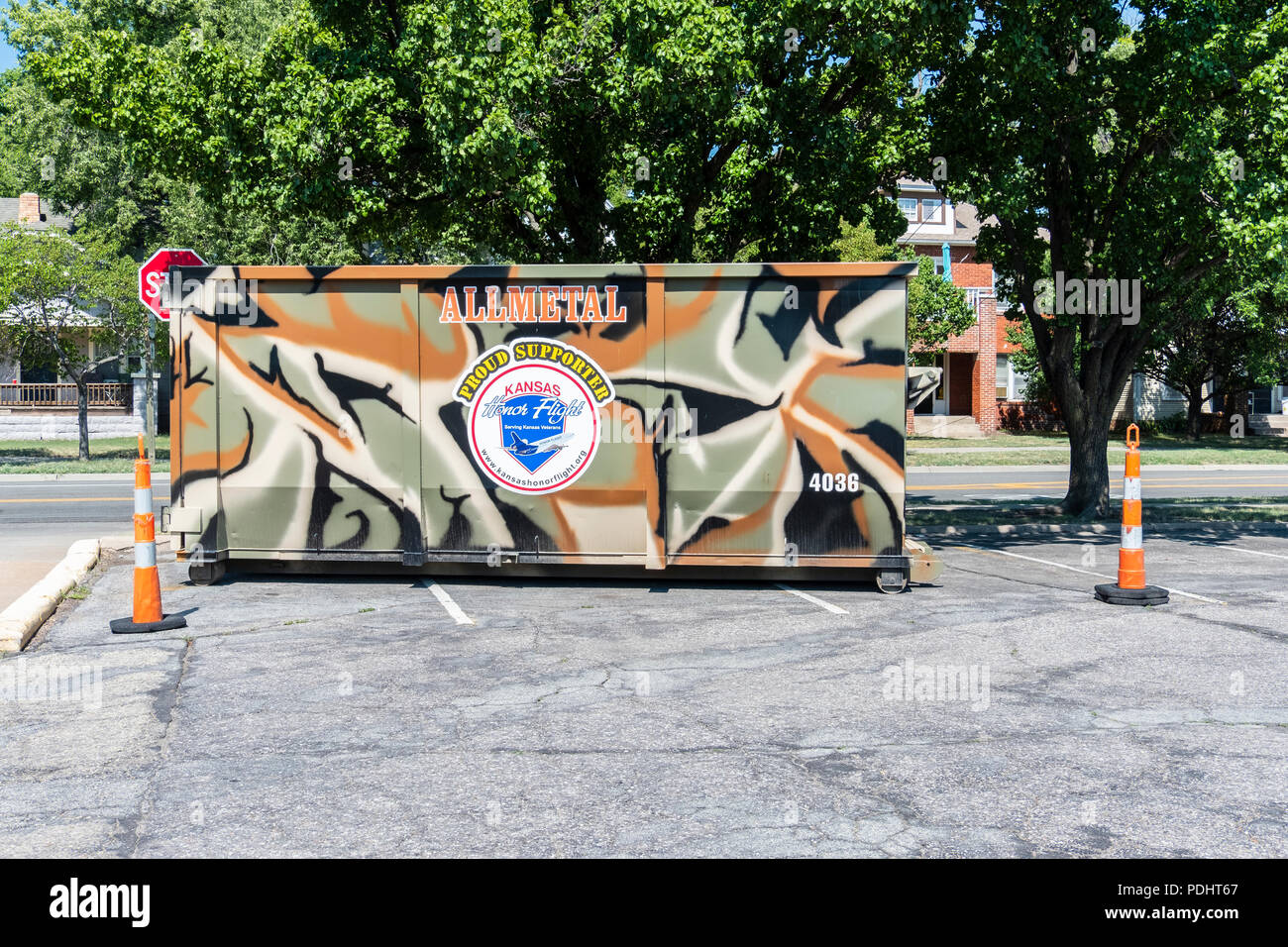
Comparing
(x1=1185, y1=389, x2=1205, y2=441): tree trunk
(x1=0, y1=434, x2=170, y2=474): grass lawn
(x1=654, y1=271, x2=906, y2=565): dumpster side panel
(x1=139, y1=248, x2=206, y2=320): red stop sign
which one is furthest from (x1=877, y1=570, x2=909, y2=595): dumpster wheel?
(x1=1185, y1=389, x2=1205, y2=441): tree trunk

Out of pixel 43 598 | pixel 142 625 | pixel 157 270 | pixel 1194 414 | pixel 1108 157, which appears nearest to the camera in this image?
pixel 142 625

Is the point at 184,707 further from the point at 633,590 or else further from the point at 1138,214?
the point at 1138,214

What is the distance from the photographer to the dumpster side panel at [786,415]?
983cm

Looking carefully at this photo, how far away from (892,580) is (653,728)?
181 inches

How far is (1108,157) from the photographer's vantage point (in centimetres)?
1556

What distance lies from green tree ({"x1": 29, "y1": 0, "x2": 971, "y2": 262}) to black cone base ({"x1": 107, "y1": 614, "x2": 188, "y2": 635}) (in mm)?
5488

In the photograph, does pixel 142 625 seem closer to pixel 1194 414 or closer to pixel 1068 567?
pixel 1068 567

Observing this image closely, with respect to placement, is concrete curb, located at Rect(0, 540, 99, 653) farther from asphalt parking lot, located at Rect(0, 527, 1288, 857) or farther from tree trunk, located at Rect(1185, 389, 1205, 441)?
tree trunk, located at Rect(1185, 389, 1205, 441)

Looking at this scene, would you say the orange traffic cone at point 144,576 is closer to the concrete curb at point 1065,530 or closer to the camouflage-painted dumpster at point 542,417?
the camouflage-painted dumpster at point 542,417

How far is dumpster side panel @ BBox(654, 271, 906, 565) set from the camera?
387 inches

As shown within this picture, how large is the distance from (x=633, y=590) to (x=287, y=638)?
3.17m

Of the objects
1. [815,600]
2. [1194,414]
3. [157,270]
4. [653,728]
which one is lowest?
[653,728]

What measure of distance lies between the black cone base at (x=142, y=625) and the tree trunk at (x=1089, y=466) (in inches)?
498

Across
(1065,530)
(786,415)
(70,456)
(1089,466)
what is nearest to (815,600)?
(786,415)
